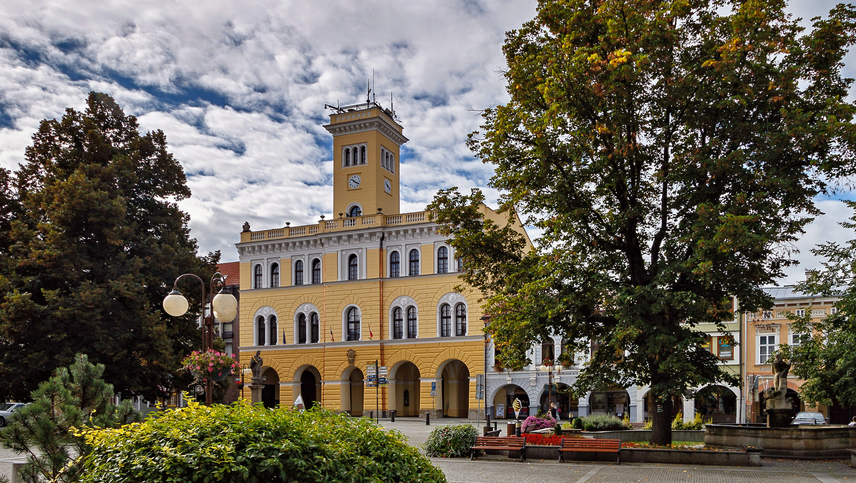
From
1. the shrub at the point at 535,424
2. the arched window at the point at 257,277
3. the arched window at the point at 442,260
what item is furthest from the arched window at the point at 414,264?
the shrub at the point at 535,424

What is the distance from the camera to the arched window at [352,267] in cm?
5181

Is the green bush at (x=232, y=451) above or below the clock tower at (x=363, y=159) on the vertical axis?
below

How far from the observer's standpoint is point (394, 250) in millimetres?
50875

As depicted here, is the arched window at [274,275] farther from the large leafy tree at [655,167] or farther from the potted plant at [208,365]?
the potted plant at [208,365]

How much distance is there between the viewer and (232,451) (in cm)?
523

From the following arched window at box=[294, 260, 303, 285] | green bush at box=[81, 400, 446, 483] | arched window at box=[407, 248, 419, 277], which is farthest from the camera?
arched window at box=[294, 260, 303, 285]

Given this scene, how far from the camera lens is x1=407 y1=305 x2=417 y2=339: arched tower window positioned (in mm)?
49812

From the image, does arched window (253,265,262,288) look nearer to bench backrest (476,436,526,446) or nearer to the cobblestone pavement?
bench backrest (476,436,526,446)

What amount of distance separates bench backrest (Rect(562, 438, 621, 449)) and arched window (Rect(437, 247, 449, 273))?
31.0m

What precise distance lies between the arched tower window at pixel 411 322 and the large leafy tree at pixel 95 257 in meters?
22.2

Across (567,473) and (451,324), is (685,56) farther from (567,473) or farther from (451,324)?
(451,324)

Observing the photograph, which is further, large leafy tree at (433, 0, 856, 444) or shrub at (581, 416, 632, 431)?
shrub at (581, 416, 632, 431)

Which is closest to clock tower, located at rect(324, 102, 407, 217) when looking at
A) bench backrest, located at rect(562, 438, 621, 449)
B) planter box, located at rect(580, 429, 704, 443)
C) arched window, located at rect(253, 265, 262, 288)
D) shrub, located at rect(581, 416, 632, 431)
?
arched window, located at rect(253, 265, 262, 288)

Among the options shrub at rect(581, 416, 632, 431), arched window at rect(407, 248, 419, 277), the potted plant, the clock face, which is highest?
the clock face
